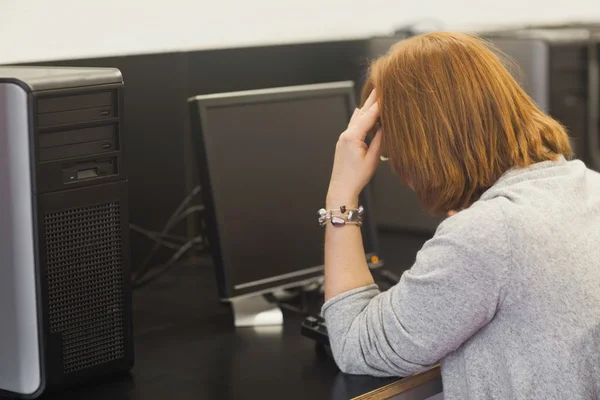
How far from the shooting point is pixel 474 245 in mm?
1183

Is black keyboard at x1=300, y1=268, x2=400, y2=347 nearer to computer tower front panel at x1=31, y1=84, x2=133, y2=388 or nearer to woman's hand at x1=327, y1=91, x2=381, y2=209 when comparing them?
woman's hand at x1=327, y1=91, x2=381, y2=209

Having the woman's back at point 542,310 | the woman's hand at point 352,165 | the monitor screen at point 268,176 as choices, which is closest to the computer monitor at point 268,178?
the monitor screen at point 268,176

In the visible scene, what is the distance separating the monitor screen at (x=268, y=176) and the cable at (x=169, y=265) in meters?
0.35

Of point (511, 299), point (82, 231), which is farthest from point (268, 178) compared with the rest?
point (511, 299)

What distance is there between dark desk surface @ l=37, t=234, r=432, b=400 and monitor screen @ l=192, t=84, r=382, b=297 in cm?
10

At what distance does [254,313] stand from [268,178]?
25 cm

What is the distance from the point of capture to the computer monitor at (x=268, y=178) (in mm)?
1623

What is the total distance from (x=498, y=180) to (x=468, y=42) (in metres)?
0.21

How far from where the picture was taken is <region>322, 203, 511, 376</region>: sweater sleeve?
3.89 ft

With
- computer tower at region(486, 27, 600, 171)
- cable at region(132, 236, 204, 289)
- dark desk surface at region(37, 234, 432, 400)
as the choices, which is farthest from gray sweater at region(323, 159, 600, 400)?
Result: computer tower at region(486, 27, 600, 171)

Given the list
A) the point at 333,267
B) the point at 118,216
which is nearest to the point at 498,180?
the point at 333,267

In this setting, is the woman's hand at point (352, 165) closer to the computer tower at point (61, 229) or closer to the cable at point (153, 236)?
the computer tower at point (61, 229)

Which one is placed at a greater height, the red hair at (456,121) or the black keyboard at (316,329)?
the red hair at (456,121)

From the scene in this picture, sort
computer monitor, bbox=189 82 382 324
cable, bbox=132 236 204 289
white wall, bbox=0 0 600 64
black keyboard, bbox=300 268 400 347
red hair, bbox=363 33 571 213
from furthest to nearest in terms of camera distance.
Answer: cable, bbox=132 236 204 289
white wall, bbox=0 0 600 64
computer monitor, bbox=189 82 382 324
black keyboard, bbox=300 268 400 347
red hair, bbox=363 33 571 213
